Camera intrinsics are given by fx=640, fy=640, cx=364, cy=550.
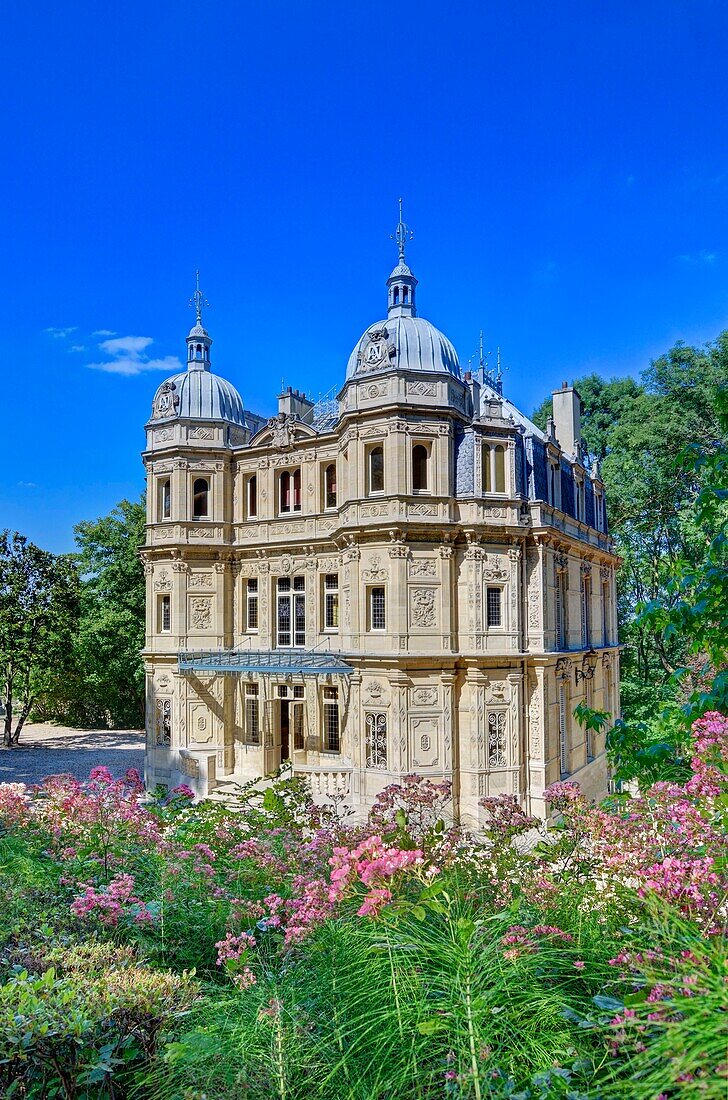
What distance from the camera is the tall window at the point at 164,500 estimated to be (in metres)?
24.7

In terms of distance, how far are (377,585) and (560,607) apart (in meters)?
7.14

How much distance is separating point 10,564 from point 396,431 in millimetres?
24673

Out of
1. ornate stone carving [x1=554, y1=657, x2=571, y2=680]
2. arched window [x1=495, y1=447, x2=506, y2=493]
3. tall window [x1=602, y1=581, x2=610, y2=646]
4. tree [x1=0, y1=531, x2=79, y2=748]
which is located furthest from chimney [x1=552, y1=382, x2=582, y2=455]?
tree [x1=0, y1=531, x2=79, y2=748]

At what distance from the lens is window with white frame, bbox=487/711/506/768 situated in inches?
735

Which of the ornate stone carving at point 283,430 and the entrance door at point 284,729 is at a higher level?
the ornate stone carving at point 283,430

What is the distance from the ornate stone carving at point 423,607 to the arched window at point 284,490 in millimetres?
7356

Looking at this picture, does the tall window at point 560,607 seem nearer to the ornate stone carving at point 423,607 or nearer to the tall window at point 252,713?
the ornate stone carving at point 423,607

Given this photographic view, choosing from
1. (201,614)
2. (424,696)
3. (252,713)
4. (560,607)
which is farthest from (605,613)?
Result: (201,614)

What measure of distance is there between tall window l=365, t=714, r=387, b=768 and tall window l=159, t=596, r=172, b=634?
9.59 m

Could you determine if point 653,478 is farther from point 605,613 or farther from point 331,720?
point 331,720

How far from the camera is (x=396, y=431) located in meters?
18.9

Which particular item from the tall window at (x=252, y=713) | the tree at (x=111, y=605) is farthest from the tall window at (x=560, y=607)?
the tree at (x=111, y=605)

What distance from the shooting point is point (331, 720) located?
71.8ft

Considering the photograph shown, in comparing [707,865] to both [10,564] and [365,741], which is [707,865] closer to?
[365,741]
